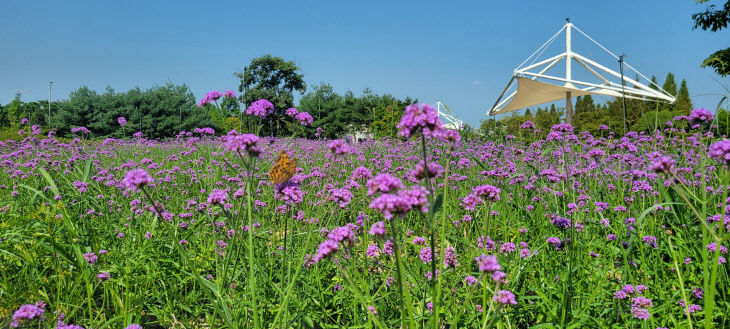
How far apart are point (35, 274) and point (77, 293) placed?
0.62 m

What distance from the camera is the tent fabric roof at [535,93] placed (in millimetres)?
21906

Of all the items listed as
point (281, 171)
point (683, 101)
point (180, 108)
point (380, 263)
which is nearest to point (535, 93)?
point (683, 101)

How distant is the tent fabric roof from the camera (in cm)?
2191

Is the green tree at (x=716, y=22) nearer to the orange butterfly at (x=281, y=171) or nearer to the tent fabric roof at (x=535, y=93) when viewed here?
the tent fabric roof at (x=535, y=93)

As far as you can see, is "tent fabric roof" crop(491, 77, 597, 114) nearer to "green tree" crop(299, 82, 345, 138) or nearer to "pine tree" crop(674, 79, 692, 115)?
"pine tree" crop(674, 79, 692, 115)

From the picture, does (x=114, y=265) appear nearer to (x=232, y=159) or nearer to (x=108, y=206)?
(x=108, y=206)

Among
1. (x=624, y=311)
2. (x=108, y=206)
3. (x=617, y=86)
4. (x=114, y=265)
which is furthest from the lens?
(x=617, y=86)

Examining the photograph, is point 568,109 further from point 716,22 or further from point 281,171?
point 281,171

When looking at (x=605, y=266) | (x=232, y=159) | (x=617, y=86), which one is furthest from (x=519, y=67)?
(x=605, y=266)

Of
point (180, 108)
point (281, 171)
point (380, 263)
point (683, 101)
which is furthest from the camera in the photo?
point (180, 108)

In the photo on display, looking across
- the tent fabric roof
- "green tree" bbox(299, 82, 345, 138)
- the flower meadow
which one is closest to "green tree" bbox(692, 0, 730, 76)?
the tent fabric roof

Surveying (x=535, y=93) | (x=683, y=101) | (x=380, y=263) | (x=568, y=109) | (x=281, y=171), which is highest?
(x=683, y=101)

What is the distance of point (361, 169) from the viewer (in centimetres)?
204

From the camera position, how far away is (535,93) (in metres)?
24.3
